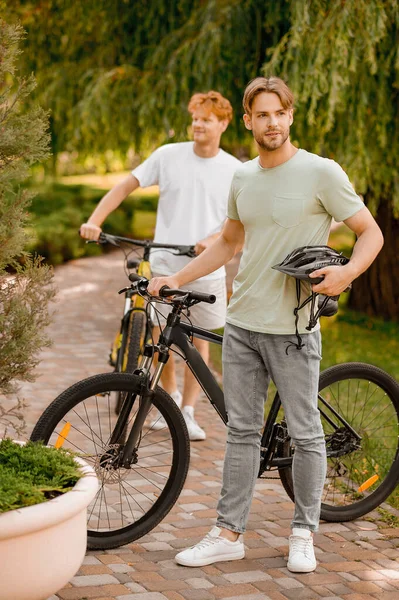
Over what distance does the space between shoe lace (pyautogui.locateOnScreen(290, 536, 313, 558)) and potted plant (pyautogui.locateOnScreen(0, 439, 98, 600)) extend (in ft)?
3.25

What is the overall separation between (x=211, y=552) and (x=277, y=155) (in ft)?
5.31

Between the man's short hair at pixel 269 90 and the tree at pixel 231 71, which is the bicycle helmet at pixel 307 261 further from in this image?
the tree at pixel 231 71

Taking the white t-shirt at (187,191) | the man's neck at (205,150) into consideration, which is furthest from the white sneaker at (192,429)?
the man's neck at (205,150)

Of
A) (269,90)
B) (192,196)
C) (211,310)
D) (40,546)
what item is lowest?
(40,546)

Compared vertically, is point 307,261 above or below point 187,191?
below

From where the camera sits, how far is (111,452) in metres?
4.06

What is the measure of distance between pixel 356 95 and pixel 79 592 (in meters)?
5.90

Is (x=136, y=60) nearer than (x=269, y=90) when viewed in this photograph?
No

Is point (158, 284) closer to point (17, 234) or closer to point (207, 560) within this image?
point (17, 234)

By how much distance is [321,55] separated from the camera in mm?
7844

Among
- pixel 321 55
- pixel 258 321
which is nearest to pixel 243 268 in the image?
pixel 258 321

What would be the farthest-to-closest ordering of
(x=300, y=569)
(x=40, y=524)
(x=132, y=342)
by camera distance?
1. (x=132, y=342)
2. (x=300, y=569)
3. (x=40, y=524)

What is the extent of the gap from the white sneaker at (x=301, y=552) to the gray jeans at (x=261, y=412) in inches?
1.4

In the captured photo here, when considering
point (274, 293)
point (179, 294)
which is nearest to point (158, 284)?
point (179, 294)
